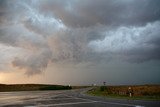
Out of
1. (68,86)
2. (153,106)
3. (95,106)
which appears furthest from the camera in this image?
(68,86)

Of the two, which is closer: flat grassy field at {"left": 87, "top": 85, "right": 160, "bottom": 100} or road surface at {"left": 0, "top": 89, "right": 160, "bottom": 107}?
road surface at {"left": 0, "top": 89, "right": 160, "bottom": 107}

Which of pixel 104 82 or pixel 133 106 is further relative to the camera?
pixel 104 82

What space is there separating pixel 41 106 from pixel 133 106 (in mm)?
8131

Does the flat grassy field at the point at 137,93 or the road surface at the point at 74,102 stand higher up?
the flat grassy field at the point at 137,93

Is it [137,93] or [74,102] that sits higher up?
[137,93]

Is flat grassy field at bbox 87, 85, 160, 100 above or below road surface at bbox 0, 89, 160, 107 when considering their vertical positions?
above

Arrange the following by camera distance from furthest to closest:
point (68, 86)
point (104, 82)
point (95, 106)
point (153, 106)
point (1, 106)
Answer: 1. point (68, 86)
2. point (104, 82)
3. point (1, 106)
4. point (95, 106)
5. point (153, 106)

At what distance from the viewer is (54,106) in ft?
82.9

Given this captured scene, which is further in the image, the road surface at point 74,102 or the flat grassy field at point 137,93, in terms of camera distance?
the flat grassy field at point 137,93

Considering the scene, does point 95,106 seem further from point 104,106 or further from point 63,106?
point 63,106

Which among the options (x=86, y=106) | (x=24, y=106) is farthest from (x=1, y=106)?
(x=86, y=106)

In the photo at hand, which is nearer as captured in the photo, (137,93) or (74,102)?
(74,102)

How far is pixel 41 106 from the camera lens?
25.2 metres

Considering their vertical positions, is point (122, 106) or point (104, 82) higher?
point (104, 82)
